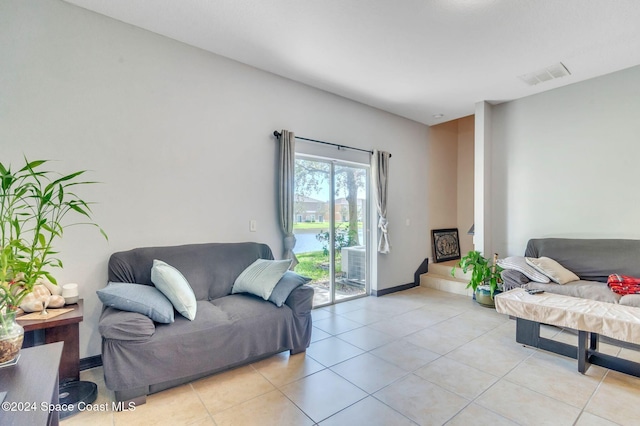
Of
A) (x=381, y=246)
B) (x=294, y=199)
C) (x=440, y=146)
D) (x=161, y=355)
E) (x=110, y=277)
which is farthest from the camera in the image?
(x=440, y=146)

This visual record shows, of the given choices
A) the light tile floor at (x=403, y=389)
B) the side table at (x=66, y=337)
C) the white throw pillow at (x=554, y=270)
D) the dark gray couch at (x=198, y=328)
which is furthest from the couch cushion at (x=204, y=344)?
the white throw pillow at (x=554, y=270)

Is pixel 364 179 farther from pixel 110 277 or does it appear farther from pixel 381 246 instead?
pixel 110 277

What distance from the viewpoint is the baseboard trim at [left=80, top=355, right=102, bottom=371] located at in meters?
2.50

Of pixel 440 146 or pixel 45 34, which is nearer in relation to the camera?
pixel 45 34

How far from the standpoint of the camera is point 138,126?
9.05 feet

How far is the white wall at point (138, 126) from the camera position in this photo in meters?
2.34

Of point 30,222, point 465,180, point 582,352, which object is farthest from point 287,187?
point 465,180

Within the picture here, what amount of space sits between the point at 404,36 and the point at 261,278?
2.67m

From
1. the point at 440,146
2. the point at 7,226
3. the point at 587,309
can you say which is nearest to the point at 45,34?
the point at 7,226

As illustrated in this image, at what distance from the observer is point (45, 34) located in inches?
93.5

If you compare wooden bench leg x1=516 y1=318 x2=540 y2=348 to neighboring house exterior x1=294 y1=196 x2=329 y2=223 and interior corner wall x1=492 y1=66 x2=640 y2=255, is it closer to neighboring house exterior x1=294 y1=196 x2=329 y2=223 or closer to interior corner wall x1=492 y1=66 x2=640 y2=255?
interior corner wall x1=492 y1=66 x2=640 y2=255

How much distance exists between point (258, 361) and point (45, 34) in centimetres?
322

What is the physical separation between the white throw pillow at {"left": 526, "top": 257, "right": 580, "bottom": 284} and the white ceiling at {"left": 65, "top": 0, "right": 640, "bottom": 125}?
229cm

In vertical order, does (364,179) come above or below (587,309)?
above
